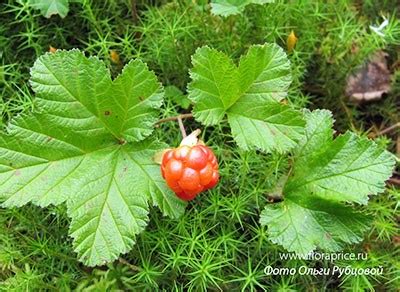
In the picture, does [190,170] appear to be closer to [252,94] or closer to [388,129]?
[252,94]


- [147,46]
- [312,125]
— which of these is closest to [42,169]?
[147,46]

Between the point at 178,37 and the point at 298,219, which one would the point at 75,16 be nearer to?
the point at 178,37

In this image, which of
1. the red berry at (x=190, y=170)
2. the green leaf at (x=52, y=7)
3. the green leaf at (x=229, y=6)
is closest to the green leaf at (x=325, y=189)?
the red berry at (x=190, y=170)

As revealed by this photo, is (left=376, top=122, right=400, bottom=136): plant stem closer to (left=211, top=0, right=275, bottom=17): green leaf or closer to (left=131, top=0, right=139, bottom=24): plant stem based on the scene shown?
(left=211, top=0, right=275, bottom=17): green leaf

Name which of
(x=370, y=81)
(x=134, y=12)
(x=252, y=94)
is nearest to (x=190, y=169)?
(x=252, y=94)

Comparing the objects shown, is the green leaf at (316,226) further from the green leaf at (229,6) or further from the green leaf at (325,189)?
the green leaf at (229,6)

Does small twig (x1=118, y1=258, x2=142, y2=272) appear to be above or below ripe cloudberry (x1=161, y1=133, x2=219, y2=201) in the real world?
below

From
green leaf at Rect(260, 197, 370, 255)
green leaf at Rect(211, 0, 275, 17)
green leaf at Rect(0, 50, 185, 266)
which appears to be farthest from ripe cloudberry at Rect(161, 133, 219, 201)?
green leaf at Rect(211, 0, 275, 17)
